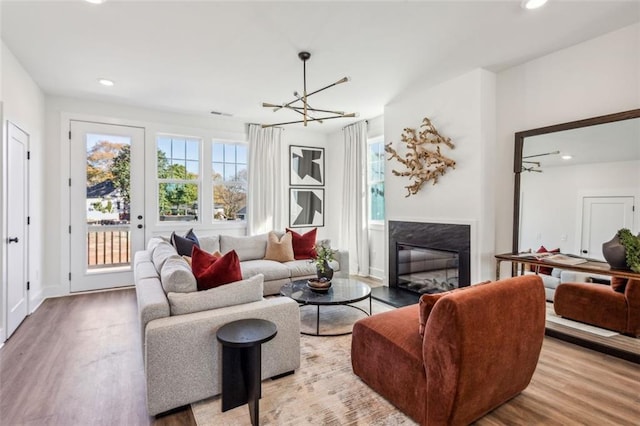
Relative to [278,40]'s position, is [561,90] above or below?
below

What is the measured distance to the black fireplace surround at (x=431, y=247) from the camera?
3.66 metres

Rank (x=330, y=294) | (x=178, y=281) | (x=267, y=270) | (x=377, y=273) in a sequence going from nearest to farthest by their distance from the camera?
(x=178, y=281) → (x=330, y=294) → (x=267, y=270) → (x=377, y=273)

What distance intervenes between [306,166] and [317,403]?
475 centimetres

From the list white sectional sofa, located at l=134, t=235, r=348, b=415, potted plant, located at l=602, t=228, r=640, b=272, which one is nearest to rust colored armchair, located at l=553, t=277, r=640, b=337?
potted plant, located at l=602, t=228, r=640, b=272

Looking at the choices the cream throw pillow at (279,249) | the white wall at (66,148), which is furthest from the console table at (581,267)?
the white wall at (66,148)

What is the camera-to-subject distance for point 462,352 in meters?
1.59

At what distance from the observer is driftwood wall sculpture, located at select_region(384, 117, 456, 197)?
3883 millimetres

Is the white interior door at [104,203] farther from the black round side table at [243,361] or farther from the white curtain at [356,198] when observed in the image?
the black round side table at [243,361]

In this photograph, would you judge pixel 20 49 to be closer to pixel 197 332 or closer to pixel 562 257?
pixel 197 332

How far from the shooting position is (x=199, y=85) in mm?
3953

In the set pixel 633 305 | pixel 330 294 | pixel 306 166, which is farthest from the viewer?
pixel 306 166

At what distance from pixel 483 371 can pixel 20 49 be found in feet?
15.2

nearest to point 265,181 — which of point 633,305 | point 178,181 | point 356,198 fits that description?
point 178,181

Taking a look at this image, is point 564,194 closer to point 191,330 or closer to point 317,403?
point 317,403
